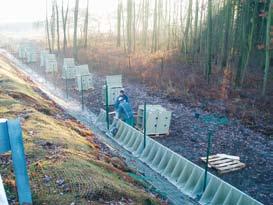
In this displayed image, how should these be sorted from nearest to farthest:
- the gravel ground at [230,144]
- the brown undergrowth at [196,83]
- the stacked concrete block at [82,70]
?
the gravel ground at [230,144], the brown undergrowth at [196,83], the stacked concrete block at [82,70]

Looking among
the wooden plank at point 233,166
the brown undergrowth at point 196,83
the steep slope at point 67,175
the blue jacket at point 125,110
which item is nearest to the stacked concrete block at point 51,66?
the brown undergrowth at point 196,83

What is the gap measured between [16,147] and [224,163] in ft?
32.3

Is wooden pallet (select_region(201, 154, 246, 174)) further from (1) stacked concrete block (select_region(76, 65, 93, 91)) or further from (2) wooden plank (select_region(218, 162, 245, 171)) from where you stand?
(1) stacked concrete block (select_region(76, 65, 93, 91))

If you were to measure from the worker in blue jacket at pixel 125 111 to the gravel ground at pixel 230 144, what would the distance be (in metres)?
1.62

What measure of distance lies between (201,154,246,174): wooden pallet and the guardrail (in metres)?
9.01

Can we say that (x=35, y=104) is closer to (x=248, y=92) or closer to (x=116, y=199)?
(x=116, y=199)

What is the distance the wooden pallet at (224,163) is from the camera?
12.6 meters

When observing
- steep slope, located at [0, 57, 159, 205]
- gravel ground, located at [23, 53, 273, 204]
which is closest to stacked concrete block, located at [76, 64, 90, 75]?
gravel ground, located at [23, 53, 273, 204]

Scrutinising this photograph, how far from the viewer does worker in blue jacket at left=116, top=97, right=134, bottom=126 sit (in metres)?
16.7

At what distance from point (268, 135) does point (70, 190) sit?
37.2 ft

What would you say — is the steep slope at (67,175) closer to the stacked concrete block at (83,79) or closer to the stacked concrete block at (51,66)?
the stacked concrete block at (83,79)

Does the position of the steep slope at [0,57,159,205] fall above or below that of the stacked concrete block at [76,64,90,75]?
below

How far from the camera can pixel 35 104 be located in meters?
17.5

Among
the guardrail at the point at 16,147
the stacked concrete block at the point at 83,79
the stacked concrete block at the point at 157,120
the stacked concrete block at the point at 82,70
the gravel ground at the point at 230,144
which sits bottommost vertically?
the gravel ground at the point at 230,144
